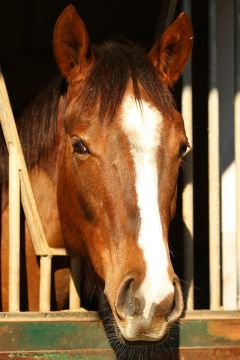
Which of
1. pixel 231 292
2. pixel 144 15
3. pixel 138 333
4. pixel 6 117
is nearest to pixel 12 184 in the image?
pixel 6 117

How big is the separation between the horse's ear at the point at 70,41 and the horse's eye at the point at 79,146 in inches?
15.3

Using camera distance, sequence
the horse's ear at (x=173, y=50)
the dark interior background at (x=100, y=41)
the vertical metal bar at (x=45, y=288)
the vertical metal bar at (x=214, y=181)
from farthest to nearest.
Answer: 1. the dark interior background at (x=100, y=41)
2. the vertical metal bar at (x=214, y=181)
3. the horse's ear at (x=173, y=50)
4. the vertical metal bar at (x=45, y=288)

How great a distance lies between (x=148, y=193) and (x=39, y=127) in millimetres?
1034

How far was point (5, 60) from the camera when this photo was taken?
20.1ft

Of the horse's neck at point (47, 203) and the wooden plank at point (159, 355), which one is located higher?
the horse's neck at point (47, 203)

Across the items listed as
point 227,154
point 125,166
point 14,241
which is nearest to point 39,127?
point 14,241

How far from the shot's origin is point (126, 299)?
7.82ft

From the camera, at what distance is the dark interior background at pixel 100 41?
5738mm

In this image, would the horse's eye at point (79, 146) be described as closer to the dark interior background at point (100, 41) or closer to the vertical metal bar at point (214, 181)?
the vertical metal bar at point (214, 181)

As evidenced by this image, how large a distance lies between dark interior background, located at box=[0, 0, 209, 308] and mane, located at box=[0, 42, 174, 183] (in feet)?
7.74

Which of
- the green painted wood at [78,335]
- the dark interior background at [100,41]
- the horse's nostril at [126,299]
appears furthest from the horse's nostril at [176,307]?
the dark interior background at [100,41]

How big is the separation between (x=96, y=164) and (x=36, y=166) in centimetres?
79

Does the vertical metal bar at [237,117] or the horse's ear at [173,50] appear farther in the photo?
the vertical metal bar at [237,117]

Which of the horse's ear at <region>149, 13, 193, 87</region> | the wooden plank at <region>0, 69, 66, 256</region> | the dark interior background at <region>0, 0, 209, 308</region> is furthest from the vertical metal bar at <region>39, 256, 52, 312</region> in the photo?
the dark interior background at <region>0, 0, 209, 308</region>
